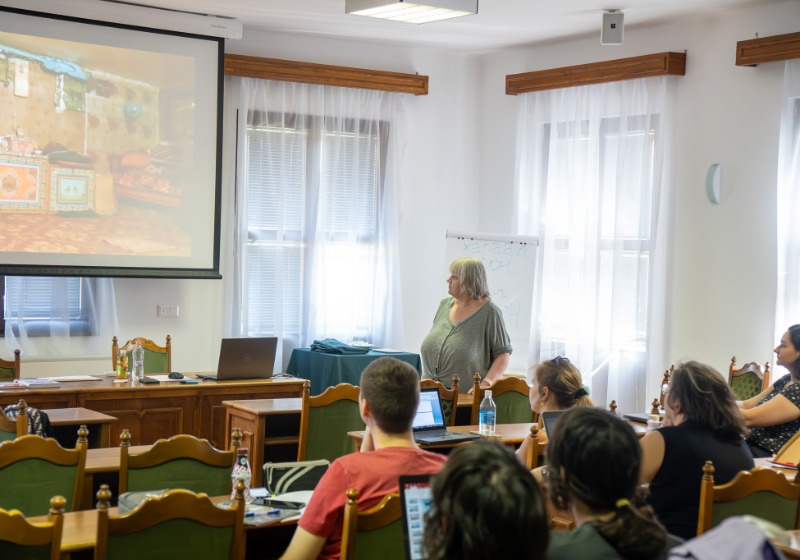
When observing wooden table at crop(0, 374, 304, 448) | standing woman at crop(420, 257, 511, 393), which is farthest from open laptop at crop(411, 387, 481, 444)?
wooden table at crop(0, 374, 304, 448)

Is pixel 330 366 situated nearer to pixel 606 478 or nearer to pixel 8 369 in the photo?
pixel 8 369

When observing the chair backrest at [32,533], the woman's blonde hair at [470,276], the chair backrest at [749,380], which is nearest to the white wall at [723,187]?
the chair backrest at [749,380]

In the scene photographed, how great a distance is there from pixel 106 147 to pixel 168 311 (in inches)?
52.0

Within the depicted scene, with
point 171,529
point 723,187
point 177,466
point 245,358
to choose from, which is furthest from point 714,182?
point 171,529

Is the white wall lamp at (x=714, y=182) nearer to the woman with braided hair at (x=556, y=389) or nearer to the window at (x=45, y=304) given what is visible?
the woman with braided hair at (x=556, y=389)

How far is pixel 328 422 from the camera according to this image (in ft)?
16.4

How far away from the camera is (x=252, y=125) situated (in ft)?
25.6

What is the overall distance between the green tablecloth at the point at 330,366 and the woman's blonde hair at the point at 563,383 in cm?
327

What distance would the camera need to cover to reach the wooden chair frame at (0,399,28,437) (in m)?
3.96

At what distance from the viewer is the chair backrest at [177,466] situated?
10.6ft

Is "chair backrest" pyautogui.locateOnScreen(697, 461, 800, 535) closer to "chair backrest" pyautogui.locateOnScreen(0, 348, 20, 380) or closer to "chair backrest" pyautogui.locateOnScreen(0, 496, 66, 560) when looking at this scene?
"chair backrest" pyautogui.locateOnScreen(0, 496, 66, 560)

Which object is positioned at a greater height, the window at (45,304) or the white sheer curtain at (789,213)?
the white sheer curtain at (789,213)

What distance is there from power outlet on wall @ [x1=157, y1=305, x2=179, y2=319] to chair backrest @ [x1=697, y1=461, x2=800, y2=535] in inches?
203

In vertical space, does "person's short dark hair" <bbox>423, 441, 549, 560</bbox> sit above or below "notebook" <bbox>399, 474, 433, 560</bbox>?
above
